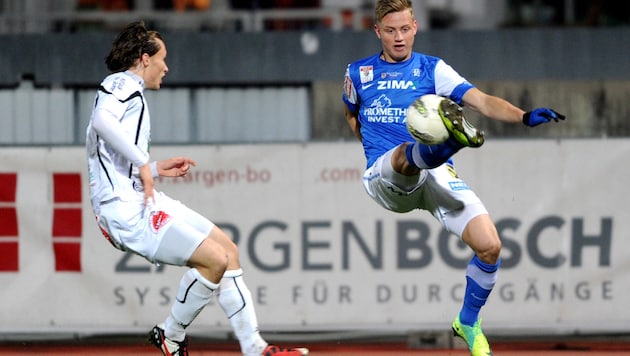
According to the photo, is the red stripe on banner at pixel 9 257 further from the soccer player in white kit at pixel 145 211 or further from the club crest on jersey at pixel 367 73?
the club crest on jersey at pixel 367 73

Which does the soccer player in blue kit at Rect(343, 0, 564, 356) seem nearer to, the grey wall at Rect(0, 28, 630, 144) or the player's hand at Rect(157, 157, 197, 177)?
the player's hand at Rect(157, 157, 197, 177)

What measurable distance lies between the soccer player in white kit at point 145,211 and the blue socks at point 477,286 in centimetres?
111

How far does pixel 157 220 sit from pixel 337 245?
10.3 feet

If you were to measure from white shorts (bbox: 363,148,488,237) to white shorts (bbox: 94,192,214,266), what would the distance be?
3.75ft

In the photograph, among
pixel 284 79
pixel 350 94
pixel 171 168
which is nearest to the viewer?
pixel 171 168

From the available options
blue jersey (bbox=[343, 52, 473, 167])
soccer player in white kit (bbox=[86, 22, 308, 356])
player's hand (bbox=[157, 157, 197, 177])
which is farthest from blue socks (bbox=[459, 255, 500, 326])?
player's hand (bbox=[157, 157, 197, 177])

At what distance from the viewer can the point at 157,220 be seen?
836 cm

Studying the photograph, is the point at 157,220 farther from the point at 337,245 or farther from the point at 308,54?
the point at 308,54

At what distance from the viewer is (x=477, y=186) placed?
444 inches

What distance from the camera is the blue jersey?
347 inches

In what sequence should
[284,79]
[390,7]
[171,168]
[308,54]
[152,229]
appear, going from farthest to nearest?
[308,54] < [284,79] < [390,7] < [171,168] < [152,229]

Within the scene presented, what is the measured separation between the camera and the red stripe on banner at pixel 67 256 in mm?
11258

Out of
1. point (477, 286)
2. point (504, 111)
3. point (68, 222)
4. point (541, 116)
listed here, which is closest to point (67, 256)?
point (68, 222)

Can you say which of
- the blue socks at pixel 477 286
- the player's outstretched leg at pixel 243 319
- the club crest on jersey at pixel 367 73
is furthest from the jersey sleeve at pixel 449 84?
the player's outstretched leg at pixel 243 319
